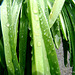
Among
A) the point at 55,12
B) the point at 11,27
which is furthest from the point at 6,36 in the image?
the point at 55,12

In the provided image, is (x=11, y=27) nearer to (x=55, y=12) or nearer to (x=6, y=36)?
(x=6, y=36)

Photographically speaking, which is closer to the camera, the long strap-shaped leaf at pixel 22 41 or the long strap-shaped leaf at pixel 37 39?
the long strap-shaped leaf at pixel 37 39

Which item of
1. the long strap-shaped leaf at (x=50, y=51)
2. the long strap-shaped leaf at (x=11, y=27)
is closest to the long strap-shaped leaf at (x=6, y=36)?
the long strap-shaped leaf at (x=11, y=27)

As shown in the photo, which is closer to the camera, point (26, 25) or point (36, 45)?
point (36, 45)

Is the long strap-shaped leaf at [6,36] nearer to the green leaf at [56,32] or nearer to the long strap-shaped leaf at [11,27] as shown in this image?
the long strap-shaped leaf at [11,27]

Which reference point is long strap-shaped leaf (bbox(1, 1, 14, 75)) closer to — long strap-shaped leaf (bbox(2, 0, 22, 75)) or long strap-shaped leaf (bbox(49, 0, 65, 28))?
long strap-shaped leaf (bbox(2, 0, 22, 75))

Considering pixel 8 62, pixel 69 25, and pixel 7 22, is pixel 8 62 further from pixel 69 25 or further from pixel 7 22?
pixel 69 25

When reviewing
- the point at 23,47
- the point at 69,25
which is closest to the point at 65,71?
the point at 69,25

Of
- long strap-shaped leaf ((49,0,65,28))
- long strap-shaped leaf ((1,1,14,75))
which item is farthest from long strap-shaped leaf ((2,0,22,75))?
long strap-shaped leaf ((49,0,65,28))
